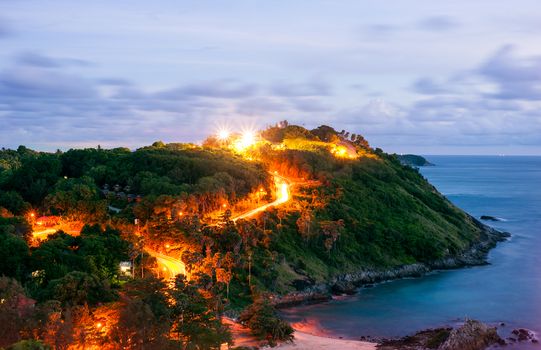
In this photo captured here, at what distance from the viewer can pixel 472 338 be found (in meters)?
50.4

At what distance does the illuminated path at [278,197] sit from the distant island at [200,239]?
626 millimetres

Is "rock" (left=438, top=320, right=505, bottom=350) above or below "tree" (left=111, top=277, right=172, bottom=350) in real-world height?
below

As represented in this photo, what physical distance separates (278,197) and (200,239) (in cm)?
3222

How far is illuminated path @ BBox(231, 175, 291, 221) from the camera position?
273 feet

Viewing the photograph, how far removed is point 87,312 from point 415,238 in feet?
212

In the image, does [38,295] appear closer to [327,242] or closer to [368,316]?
[368,316]

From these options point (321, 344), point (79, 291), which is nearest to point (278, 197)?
point (321, 344)

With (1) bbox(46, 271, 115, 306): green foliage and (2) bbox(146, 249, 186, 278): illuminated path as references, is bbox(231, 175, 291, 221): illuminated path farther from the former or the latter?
(1) bbox(46, 271, 115, 306): green foliage

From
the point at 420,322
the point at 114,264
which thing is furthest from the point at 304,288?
the point at 114,264

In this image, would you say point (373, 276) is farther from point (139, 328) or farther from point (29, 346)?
point (29, 346)

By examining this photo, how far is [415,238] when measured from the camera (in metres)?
90.4

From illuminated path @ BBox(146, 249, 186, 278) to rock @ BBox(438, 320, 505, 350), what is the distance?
28248 millimetres

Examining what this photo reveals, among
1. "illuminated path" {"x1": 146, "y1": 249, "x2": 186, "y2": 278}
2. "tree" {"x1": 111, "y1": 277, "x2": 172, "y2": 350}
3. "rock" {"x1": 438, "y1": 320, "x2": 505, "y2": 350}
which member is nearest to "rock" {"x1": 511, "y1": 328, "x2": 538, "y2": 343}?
"rock" {"x1": 438, "y1": 320, "x2": 505, "y2": 350}

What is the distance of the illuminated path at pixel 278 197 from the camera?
83.2 m
